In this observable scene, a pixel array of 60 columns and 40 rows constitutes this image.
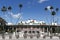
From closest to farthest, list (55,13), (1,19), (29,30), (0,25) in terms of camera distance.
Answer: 1. (29,30)
2. (0,25)
3. (1,19)
4. (55,13)

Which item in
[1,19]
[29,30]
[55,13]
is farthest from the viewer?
[55,13]

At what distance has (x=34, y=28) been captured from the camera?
85.2 metres

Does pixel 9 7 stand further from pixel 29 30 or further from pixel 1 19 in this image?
pixel 29 30

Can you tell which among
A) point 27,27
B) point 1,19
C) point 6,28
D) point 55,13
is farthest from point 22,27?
point 55,13

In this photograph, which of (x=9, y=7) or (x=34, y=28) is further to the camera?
(x=9, y=7)

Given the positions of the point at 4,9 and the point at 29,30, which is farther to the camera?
the point at 4,9

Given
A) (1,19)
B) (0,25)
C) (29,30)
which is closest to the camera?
(29,30)

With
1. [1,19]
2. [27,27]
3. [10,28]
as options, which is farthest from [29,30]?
[1,19]

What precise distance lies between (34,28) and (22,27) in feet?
16.4

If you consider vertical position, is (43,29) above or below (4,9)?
below

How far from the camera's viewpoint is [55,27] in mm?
88938

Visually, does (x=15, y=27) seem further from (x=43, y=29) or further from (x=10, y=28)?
(x=43, y=29)

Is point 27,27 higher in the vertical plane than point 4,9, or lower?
lower

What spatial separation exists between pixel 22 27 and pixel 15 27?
10.2 ft
